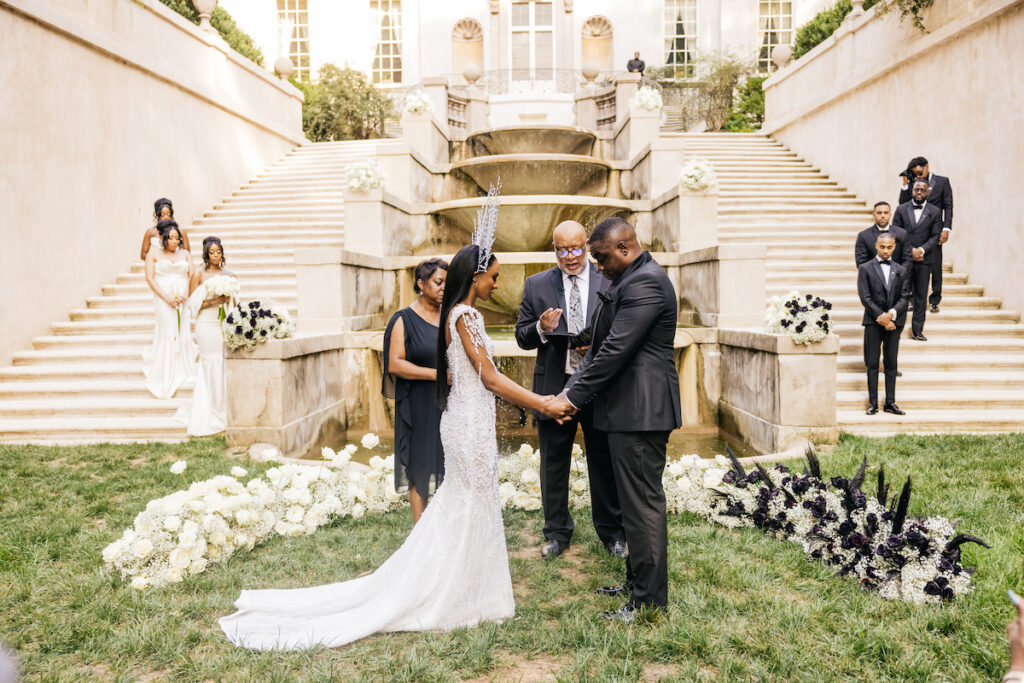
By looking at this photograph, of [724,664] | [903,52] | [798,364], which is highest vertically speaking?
[903,52]

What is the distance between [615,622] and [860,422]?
5578mm

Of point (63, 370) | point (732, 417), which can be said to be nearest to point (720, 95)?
point (732, 417)

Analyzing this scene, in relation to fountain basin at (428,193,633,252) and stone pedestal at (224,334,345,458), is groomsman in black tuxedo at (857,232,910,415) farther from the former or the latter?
stone pedestal at (224,334,345,458)

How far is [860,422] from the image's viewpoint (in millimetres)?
7965

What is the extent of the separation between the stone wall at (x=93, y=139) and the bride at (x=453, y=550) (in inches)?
369

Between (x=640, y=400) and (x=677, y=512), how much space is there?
89.6 inches

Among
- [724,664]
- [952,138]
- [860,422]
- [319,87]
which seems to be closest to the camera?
[724,664]

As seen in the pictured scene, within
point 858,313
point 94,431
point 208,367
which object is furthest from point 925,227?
point 94,431

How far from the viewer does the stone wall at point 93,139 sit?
10.7 meters

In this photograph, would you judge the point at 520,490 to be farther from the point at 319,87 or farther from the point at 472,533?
the point at 319,87

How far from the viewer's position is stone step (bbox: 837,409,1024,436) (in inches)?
312

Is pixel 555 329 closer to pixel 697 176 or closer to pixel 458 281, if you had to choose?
pixel 458 281

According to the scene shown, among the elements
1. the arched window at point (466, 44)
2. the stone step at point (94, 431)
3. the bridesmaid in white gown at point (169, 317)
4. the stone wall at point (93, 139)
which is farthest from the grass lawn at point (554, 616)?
the arched window at point (466, 44)

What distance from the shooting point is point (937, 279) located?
1028cm
